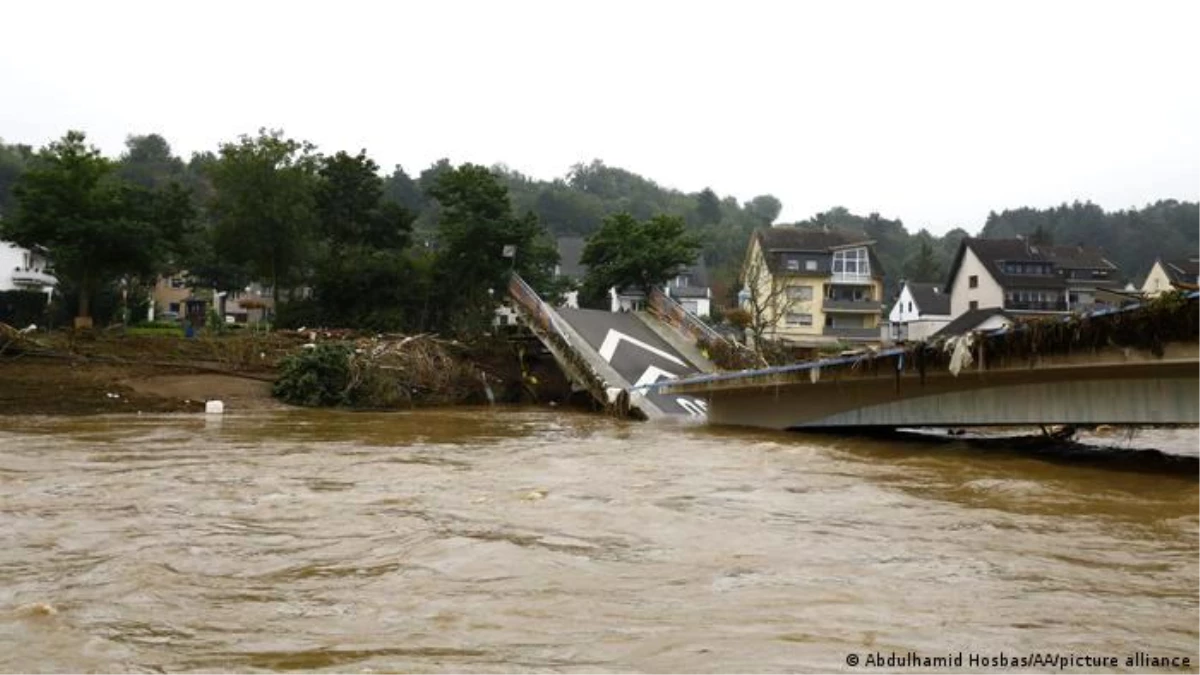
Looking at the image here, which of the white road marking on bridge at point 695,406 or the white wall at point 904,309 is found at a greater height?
the white wall at point 904,309

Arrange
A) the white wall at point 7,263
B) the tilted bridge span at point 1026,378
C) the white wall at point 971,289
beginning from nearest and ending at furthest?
the tilted bridge span at point 1026,378 < the white wall at point 7,263 < the white wall at point 971,289

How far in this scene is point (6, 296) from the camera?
4234 cm

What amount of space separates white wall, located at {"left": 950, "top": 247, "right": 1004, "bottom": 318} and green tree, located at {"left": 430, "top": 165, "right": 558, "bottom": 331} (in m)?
43.0

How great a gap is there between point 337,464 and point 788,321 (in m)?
56.8

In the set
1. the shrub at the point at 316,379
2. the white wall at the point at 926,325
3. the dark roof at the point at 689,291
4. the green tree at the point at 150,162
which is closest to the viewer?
the shrub at the point at 316,379

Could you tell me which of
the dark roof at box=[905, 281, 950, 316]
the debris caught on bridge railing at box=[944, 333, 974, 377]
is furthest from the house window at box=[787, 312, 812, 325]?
the debris caught on bridge railing at box=[944, 333, 974, 377]

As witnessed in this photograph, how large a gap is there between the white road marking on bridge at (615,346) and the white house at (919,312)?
46654mm

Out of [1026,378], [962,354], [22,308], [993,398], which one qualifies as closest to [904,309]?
[22,308]

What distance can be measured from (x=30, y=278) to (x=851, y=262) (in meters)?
54.7

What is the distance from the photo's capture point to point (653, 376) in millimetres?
26703

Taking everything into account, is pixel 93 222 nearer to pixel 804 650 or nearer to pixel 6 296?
pixel 6 296

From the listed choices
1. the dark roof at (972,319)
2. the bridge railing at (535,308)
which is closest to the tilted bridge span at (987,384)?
the bridge railing at (535,308)

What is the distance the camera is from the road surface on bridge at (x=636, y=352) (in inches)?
972

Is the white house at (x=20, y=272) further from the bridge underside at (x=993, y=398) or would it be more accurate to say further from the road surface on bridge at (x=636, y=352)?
the bridge underside at (x=993, y=398)
